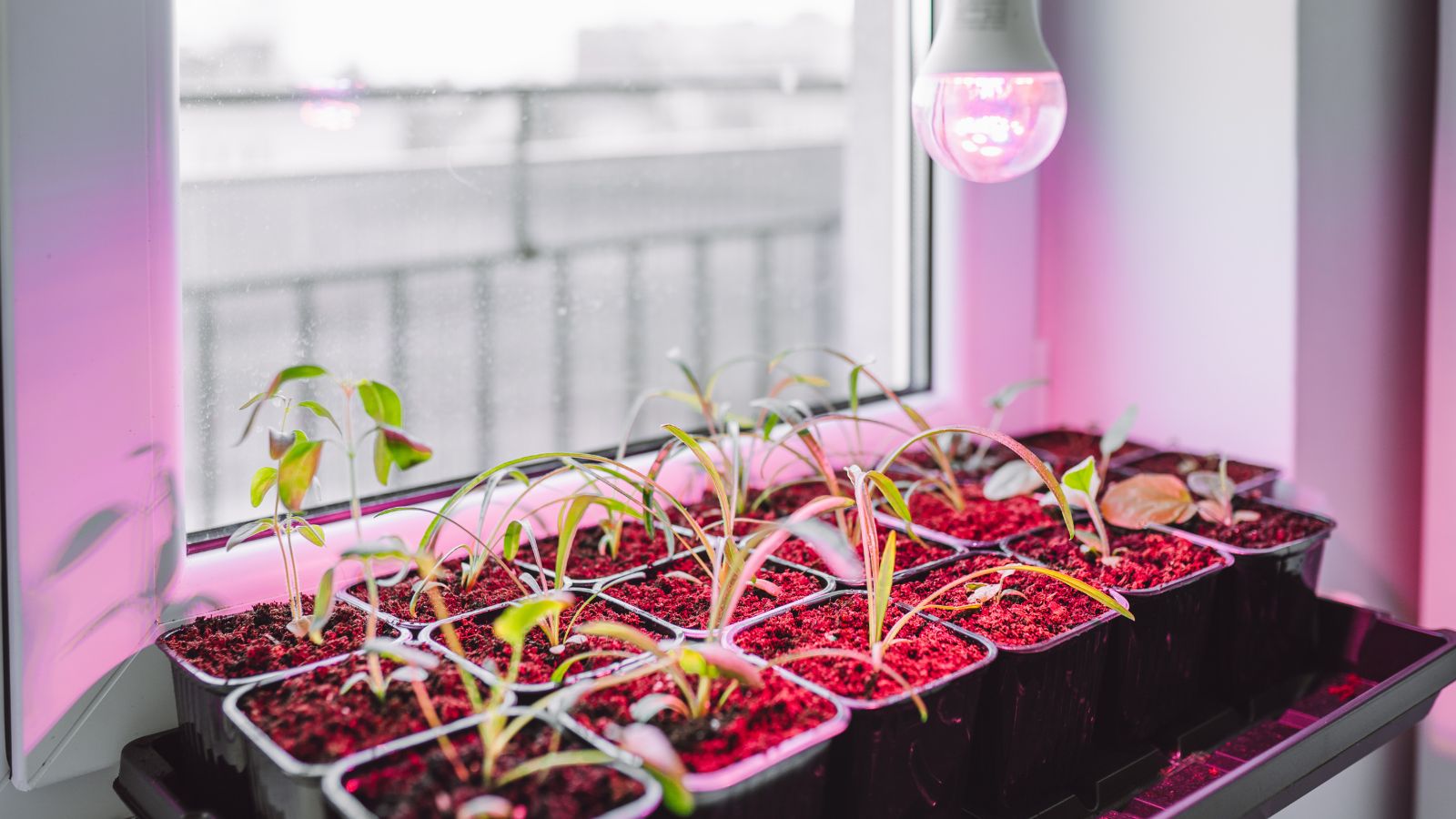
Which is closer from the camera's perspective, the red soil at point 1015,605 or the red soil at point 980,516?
the red soil at point 1015,605

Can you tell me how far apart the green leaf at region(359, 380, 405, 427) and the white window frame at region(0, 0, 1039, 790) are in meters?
0.18

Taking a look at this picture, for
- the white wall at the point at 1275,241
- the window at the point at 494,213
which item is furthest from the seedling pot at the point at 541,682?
the white wall at the point at 1275,241

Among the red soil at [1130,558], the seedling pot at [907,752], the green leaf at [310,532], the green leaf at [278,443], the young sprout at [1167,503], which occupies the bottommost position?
the seedling pot at [907,752]

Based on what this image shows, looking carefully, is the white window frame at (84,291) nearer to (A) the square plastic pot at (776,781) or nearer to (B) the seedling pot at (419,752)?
(B) the seedling pot at (419,752)

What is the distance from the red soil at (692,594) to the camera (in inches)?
36.4

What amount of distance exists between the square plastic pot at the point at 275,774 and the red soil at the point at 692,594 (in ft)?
0.59

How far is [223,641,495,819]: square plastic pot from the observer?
69cm

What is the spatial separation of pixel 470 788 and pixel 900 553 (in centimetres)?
50

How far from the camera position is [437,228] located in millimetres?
1269

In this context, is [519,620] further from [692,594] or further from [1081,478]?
[1081,478]

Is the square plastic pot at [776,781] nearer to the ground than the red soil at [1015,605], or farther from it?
nearer to the ground

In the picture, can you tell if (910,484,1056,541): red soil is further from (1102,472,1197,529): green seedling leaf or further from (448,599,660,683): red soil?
(448,599,660,683): red soil

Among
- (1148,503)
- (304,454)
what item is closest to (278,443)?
(304,454)

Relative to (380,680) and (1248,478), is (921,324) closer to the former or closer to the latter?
(1248,478)
